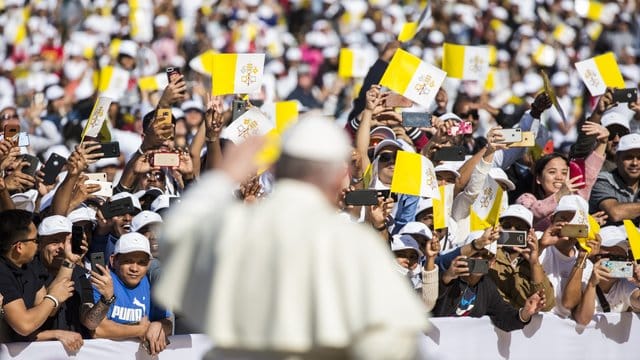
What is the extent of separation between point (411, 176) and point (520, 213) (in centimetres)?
75

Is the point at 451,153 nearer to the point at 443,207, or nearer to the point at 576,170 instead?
the point at 443,207

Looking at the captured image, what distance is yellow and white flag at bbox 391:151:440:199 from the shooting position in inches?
361

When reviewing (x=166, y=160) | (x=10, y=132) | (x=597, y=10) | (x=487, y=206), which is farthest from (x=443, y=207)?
(x=597, y=10)

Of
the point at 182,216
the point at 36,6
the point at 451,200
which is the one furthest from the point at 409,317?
the point at 36,6

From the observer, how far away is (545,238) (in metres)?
9.25

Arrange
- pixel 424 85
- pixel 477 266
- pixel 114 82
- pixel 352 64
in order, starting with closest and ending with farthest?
pixel 477 266 → pixel 424 85 → pixel 352 64 → pixel 114 82

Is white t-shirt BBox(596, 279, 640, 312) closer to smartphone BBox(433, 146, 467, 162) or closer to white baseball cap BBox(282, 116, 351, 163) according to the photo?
smartphone BBox(433, 146, 467, 162)

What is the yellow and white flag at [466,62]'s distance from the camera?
11.9m

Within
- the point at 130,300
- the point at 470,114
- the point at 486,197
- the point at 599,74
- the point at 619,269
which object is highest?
the point at 599,74

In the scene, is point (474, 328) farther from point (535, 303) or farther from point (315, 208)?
point (315, 208)

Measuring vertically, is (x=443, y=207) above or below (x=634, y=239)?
above

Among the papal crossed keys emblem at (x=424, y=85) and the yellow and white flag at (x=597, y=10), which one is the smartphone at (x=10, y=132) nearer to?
the papal crossed keys emblem at (x=424, y=85)

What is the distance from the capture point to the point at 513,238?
29.5 feet

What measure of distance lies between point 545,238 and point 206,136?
2.34 meters
